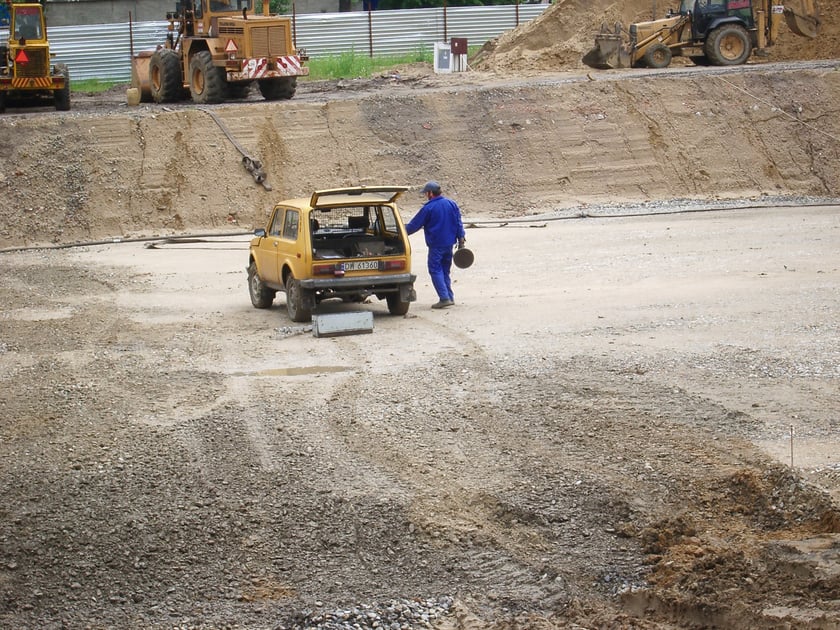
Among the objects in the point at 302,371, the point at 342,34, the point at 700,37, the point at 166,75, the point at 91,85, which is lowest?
the point at 302,371

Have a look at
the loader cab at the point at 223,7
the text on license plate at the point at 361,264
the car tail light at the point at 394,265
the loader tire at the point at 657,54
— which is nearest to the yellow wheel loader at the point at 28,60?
the loader cab at the point at 223,7

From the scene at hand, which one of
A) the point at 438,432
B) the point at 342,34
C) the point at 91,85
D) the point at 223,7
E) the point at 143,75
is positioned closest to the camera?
the point at 438,432

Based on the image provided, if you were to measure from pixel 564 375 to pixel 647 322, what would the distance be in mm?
2867

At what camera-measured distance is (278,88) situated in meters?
30.1

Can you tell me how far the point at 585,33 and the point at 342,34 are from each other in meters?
9.65

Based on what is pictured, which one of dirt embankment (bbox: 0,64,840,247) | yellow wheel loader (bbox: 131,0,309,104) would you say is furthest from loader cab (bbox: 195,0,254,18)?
dirt embankment (bbox: 0,64,840,247)

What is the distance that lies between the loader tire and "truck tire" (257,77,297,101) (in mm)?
10531

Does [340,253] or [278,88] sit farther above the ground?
[278,88]

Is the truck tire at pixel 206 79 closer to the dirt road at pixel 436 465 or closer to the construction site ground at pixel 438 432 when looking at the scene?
the construction site ground at pixel 438 432

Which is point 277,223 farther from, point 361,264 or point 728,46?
point 728,46

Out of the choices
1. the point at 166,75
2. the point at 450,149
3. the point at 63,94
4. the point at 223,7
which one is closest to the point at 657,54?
the point at 450,149

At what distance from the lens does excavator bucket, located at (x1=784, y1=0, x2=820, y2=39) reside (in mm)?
35000

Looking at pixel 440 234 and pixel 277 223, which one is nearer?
pixel 277 223

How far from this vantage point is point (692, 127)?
29031 millimetres
